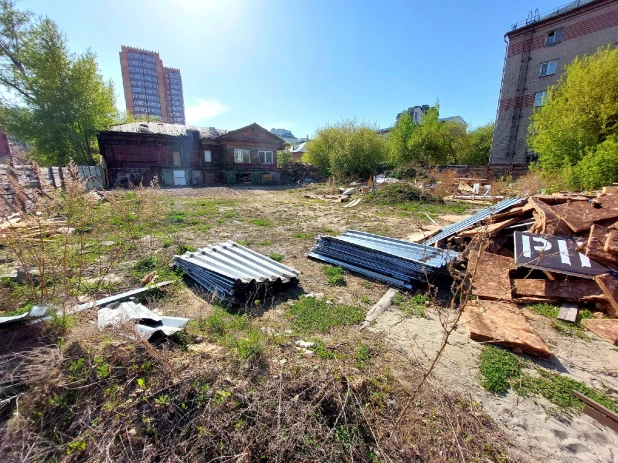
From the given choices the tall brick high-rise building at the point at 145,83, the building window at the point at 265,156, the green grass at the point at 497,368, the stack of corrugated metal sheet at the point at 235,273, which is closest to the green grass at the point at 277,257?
the stack of corrugated metal sheet at the point at 235,273

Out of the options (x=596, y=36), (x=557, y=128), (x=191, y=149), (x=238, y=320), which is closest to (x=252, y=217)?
(x=238, y=320)

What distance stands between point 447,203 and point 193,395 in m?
13.4

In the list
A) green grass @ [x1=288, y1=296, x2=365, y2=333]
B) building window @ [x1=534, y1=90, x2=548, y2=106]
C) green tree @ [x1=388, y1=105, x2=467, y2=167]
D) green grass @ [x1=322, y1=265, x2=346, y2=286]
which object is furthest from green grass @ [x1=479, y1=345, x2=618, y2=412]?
building window @ [x1=534, y1=90, x2=548, y2=106]

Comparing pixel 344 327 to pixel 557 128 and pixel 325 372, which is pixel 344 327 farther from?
pixel 557 128

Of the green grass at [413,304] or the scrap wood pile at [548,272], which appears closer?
the scrap wood pile at [548,272]

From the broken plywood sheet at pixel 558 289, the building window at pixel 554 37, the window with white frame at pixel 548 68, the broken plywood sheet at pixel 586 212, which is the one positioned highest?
the building window at pixel 554 37

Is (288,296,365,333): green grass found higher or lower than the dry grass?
lower

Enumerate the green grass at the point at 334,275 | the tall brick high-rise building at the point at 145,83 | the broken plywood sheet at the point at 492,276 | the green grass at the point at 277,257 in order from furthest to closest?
1. the tall brick high-rise building at the point at 145,83
2. the green grass at the point at 277,257
3. the green grass at the point at 334,275
4. the broken plywood sheet at the point at 492,276

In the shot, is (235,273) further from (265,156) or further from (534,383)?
(265,156)

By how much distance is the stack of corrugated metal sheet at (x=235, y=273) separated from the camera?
12.0ft

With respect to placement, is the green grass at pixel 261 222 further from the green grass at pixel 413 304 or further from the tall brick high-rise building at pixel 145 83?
the tall brick high-rise building at pixel 145 83

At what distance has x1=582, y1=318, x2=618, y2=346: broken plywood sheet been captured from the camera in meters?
2.98

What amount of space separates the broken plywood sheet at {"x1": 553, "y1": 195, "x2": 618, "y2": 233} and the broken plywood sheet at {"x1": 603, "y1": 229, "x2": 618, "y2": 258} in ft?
1.91

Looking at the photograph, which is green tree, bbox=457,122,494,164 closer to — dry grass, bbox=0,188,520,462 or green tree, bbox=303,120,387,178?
green tree, bbox=303,120,387,178
